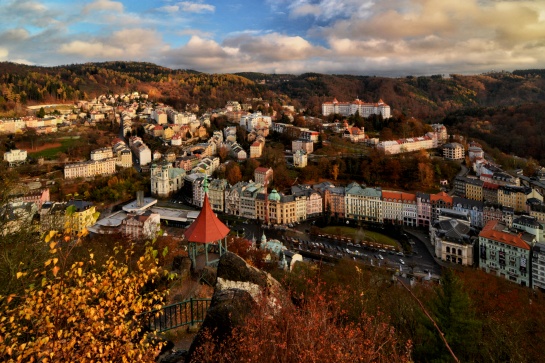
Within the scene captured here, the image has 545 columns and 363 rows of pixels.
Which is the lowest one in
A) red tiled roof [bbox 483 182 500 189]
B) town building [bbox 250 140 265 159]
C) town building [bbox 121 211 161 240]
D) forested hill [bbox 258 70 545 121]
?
town building [bbox 121 211 161 240]

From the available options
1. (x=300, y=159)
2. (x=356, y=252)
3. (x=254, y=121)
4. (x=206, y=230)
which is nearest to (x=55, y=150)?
(x=254, y=121)

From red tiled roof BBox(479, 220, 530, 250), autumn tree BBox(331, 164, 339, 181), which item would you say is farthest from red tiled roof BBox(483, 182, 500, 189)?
autumn tree BBox(331, 164, 339, 181)

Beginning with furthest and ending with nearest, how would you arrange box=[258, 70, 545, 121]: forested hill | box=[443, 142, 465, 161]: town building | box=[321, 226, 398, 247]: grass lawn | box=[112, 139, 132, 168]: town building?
box=[258, 70, 545, 121]: forested hill, box=[112, 139, 132, 168]: town building, box=[443, 142, 465, 161]: town building, box=[321, 226, 398, 247]: grass lawn

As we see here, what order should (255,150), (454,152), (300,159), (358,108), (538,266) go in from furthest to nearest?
(358,108) → (255,150) → (454,152) → (300,159) → (538,266)

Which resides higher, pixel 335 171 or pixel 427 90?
pixel 427 90

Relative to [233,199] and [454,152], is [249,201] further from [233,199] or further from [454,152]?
[454,152]

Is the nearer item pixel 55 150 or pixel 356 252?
pixel 356 252

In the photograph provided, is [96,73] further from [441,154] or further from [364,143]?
[441,154]

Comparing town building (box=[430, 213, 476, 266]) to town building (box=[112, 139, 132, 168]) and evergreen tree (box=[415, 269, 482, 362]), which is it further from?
town building (box=[112, 139, 132, 168])
